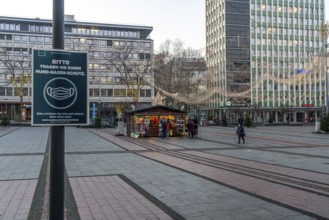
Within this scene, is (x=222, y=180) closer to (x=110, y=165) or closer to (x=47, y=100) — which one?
(x=110, y=165)

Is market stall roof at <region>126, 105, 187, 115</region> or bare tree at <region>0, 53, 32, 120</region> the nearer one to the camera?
market stall roof at <region>126, 105, 187, 115</region>

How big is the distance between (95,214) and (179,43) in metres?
51.4

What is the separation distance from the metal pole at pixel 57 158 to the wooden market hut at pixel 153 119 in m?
24.7

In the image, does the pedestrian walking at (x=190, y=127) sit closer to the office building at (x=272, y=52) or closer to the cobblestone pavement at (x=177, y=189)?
the cobblestone pavement at (x=177, y=189)

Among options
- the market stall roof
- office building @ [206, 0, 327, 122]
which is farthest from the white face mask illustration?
office building @ [206, 0, 327, 122]

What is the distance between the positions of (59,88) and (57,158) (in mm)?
785

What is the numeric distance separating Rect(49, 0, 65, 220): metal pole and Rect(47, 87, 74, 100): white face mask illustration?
35cm

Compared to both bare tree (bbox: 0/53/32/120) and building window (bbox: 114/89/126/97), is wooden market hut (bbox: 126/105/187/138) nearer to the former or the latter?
bare tree (bbox: 0/53/32/120)

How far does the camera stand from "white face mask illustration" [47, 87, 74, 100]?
3.88m

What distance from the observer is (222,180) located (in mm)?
9422

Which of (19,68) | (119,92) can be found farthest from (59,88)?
(119,92)

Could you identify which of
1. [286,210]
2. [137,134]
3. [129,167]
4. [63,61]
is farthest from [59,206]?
[137,134]

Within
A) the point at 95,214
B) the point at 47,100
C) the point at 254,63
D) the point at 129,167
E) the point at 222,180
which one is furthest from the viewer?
the point at 254,63

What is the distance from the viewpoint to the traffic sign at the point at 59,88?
12.6ft
